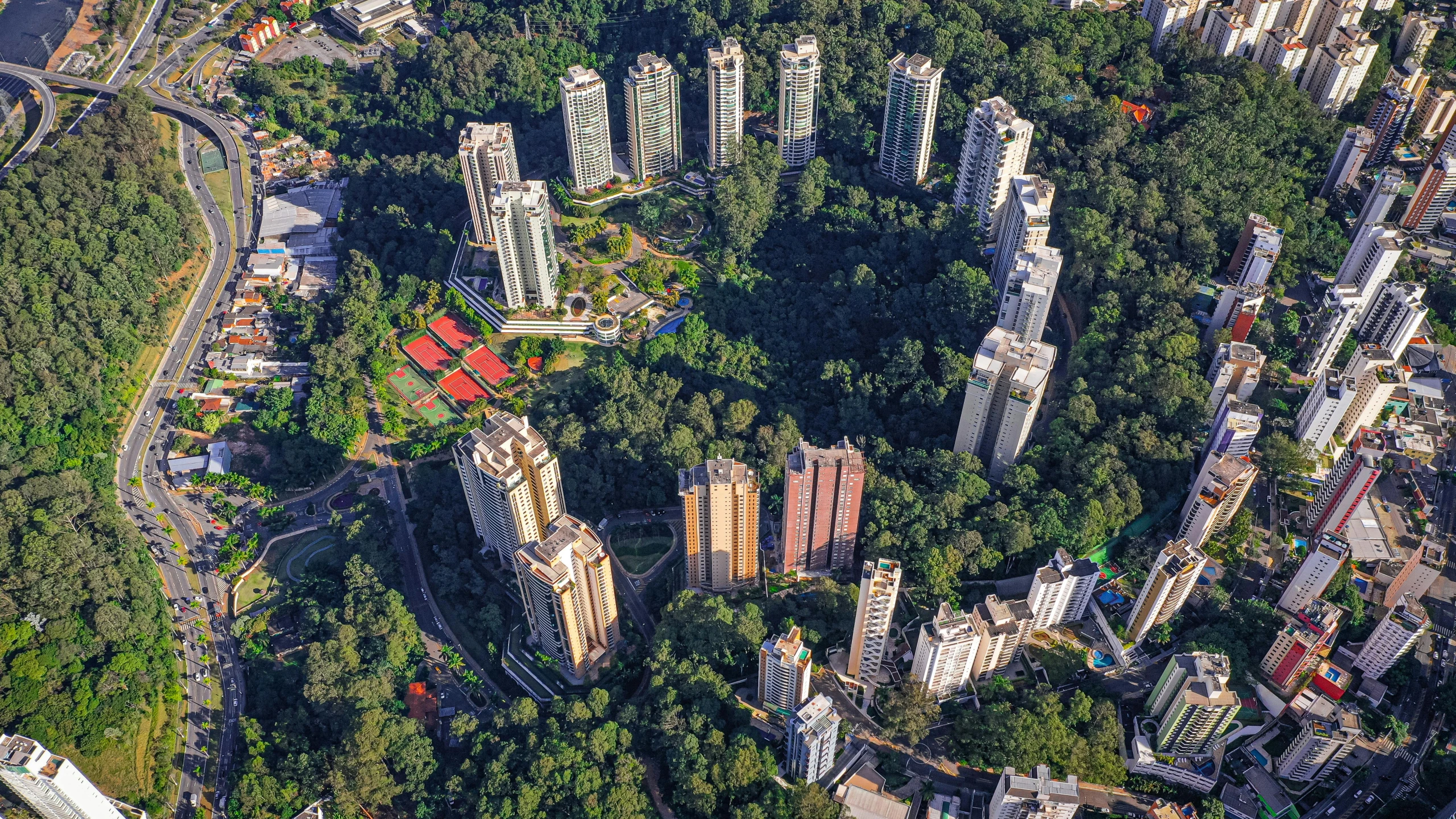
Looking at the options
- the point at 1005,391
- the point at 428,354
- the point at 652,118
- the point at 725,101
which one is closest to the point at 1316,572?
the point at 1005,391

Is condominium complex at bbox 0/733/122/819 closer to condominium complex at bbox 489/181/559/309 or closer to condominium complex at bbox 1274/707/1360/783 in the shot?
condominium complex at bbox 489/181/559/309

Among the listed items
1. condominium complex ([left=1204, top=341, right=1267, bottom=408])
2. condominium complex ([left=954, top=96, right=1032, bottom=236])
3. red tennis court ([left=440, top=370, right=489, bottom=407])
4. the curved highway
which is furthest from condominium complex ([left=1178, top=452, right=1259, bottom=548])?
the curved highway

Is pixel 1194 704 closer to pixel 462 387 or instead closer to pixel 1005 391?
pixel 1005 391

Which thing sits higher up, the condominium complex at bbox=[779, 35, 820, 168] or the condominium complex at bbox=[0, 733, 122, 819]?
the condominium complex at bbox=[779, 35, 820, 168]

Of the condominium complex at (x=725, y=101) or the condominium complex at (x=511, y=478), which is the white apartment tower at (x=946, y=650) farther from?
the condominium complex at (x=725, y=101)

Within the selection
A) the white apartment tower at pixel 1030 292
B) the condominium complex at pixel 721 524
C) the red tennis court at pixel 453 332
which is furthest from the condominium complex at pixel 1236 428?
the red tennis court at pixel 453 332

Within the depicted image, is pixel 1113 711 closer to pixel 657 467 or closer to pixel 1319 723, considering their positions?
pixel 1319 723
